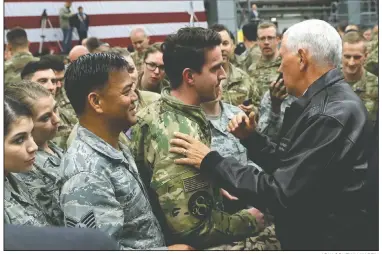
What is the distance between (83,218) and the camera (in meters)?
1.54

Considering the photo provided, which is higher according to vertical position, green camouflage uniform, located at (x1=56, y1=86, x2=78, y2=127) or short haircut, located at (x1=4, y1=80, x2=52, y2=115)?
short haircut, located at (x1=4, y1=80, x2=52, y2=115)

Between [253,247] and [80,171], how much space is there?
0.76 m

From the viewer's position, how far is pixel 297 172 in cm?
174

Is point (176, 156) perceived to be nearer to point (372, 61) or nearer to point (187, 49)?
point (187, 49)

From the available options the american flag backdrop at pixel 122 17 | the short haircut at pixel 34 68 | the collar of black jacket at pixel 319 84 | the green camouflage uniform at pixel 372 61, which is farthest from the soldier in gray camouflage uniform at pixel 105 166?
the american flag backdrop at pixel 122 17

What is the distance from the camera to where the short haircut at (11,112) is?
1.64 metres

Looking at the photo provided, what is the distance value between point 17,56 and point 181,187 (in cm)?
361

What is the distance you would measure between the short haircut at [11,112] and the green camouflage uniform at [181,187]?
1.36 feet

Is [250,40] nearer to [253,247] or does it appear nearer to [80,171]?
[253,247]

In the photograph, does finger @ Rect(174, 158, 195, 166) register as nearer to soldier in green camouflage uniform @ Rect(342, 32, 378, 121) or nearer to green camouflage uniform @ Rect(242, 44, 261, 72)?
soldier in green camouflage uniform @ Rect(342, 32, 378, 121)

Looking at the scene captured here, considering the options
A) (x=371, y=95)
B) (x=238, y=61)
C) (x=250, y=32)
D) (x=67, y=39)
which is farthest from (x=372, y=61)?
(x=67, y=39)

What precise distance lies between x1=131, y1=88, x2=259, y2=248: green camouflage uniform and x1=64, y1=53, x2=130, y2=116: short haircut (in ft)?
0.72

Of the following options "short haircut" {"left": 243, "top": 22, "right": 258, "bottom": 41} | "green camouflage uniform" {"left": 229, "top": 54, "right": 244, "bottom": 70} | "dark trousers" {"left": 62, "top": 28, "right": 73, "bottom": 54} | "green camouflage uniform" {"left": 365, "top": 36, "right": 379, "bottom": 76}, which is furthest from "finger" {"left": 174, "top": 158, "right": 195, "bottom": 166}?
"dark trousers" {"left": 62, "top": 28, "right": 73, "bottom": 54}

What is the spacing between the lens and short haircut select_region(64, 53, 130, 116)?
1773 millimetres
